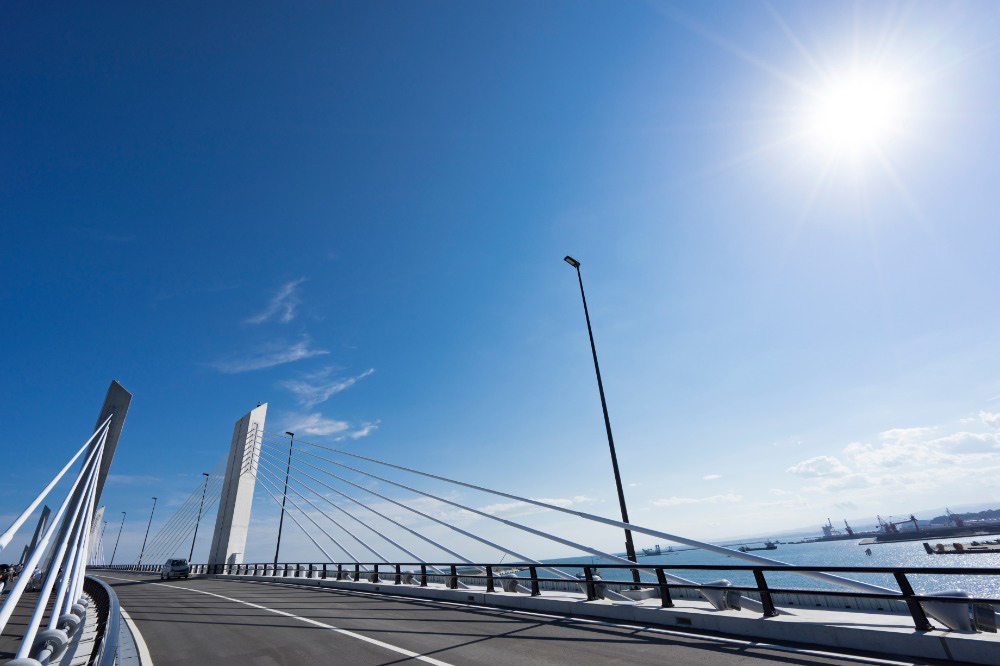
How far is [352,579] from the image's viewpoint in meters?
24.8

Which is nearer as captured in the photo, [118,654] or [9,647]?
[118,654]

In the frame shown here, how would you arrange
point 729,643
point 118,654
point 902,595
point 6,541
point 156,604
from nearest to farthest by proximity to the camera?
1. point 6,541
2. point 902,595
3. point 729,643
4. point 118,654
5. point 156,604

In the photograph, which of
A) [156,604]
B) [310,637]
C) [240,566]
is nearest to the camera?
[310,637]

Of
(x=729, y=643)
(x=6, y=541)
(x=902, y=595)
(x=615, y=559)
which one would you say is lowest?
(x=729, y=643)

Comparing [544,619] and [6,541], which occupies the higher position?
[6,541]

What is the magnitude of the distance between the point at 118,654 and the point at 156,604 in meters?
12.0

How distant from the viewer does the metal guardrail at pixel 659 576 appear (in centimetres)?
648

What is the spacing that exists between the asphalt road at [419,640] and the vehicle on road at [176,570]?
2785 cm

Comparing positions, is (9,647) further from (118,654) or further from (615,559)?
(615,559)

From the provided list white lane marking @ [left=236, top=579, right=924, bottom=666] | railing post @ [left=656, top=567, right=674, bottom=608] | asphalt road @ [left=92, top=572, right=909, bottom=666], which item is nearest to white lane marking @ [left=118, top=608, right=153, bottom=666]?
asphalt road @ [left=92, top=572, right=909, bottom=666]

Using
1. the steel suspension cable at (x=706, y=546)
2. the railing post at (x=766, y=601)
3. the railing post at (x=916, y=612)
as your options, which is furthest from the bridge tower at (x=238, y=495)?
the railing post at (x=916, y=612)

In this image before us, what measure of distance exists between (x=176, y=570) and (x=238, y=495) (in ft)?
29.0

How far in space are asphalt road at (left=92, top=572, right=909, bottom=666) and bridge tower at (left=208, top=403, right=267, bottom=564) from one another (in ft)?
75.0

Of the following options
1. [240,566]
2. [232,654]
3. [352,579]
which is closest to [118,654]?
[232,654]
